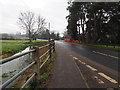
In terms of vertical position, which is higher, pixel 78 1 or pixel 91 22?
pixel 78 1

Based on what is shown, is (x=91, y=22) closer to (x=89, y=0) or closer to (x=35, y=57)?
(x=89, y=0)

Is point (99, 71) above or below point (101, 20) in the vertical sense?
below

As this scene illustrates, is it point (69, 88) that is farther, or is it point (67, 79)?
point (67, 79)

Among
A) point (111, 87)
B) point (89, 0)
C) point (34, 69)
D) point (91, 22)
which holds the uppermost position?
point (89, 0)

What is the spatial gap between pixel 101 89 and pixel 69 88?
2.93ft

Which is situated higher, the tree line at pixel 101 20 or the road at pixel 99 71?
the tree line at pixel 101 20

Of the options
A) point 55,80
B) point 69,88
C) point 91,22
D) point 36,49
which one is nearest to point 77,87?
point 69,88

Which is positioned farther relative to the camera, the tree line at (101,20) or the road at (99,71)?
the tree line at (101,20)

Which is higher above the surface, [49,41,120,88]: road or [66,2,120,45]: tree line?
[66,2,120,45]: tree line

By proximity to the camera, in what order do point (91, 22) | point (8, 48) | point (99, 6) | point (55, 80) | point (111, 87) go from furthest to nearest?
point (91, 22) → point (99, 6) → point (8, 48) → point (55, 80) → point (111, 87)

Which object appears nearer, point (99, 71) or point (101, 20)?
point (99, 71)

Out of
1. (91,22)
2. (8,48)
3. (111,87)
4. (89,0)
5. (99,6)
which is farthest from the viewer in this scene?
(91,22)

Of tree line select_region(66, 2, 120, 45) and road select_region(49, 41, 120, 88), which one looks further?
tree line select_region(66, 2, 120, 45)

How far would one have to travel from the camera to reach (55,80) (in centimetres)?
288
